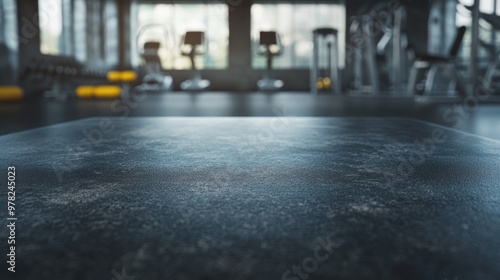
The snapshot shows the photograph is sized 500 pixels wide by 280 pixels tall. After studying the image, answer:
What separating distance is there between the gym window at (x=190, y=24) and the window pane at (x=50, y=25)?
3180 mm

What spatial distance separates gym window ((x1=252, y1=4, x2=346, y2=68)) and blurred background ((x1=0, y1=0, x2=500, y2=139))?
2cm

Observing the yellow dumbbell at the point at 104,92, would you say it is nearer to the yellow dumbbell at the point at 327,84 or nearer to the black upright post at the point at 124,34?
the black upright post at the point at 124,34

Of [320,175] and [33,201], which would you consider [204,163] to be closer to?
[320,175]

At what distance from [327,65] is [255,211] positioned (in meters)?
9.48

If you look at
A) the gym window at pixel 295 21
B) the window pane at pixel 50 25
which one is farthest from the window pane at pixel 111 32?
the gym window at pixel 295 21

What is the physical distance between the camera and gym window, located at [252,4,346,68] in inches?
402

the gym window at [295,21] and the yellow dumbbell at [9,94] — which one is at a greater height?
the gym window at [295,21]

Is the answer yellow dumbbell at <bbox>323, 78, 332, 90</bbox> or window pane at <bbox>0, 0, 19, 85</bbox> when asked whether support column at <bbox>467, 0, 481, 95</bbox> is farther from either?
window pane at <bbox>0, 0, 19, 85</bbox>

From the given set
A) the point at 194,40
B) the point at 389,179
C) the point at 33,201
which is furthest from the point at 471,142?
the point at 194,40

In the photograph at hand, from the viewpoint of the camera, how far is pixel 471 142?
169cm

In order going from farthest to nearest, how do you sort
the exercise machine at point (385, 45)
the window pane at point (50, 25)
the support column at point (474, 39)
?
1. the window pane at point (50, 25)
2. the exercise machine at point (385, 45)
3. the support column at point (474, 39)

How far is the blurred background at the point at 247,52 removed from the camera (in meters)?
5.07

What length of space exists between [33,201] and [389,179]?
74 cm

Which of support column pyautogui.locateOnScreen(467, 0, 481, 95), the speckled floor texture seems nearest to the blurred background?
support column pyautogui.locateOnScreen(467, 0, 481, 95)
